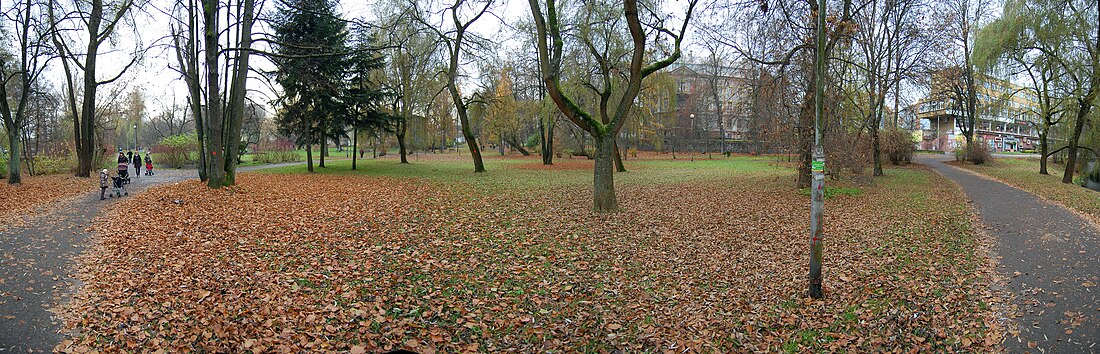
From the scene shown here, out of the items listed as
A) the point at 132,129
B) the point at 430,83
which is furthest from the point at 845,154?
the point at 132,129

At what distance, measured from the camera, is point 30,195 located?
1360 cm

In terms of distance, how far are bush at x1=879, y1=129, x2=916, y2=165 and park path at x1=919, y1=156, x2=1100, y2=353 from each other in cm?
1985

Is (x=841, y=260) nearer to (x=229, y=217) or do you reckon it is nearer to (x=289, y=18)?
(x=229, y=217)

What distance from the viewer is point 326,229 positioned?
32.3ft

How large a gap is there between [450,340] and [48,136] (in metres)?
39.2

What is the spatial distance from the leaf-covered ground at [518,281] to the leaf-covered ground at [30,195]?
1.64 meters

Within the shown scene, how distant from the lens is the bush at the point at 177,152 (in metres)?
29.8

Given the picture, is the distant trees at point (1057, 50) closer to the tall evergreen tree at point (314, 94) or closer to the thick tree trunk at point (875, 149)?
the thick tree trunk at point (875, 149)

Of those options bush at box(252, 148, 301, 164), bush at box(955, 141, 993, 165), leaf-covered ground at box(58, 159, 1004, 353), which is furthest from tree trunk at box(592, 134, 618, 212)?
bush at box(955, 141, 993, 165)

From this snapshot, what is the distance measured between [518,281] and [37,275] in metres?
5.83

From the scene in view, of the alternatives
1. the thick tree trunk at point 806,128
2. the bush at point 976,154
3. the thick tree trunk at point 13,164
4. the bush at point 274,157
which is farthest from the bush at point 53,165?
the bush at point 976,154

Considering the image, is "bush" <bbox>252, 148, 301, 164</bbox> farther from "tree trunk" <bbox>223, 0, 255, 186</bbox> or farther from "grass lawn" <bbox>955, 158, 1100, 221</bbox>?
"grass lawn" <bbox>955, 158, 1100, 221</bbox>

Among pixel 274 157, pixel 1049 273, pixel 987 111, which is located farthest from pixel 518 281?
pixel 274 157

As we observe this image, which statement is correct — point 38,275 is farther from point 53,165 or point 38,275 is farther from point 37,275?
point 53,165
